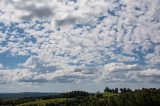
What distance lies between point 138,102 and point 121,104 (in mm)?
11974

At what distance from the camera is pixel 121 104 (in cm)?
19562

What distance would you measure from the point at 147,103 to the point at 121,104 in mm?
18652

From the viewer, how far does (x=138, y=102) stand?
649 feet

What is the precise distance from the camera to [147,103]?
Result: 655 ft

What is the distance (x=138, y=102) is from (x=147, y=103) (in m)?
6.81
